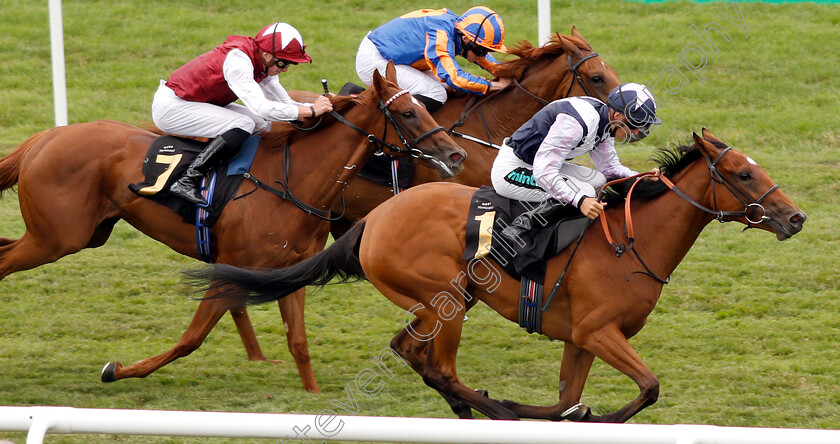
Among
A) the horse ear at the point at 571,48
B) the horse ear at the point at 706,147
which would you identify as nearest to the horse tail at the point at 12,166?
the horse ear at the point at 571,48

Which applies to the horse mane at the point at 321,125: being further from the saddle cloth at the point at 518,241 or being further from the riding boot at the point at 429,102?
the saddle cloth at the point at 518,241

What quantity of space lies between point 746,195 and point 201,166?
104 inches

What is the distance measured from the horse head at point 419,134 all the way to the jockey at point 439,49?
799 mm

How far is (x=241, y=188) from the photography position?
5.40m

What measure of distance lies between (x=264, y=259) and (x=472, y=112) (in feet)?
5.26

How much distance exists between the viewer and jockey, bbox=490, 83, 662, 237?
4.48 metres

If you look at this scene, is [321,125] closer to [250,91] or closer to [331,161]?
[331,161]

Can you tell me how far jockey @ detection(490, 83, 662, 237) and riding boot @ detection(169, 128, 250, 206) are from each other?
1.45 metres

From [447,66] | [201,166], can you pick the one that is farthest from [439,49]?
[201,166]

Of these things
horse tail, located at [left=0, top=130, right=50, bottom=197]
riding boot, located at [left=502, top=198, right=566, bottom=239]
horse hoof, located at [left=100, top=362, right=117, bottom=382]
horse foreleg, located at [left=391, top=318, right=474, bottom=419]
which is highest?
riding boot, located at [left=502, top=198, right=566, bottom=239]

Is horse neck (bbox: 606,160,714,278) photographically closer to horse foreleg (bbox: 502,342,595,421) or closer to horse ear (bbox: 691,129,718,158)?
horse ear (bbox: 691,129,718,158)

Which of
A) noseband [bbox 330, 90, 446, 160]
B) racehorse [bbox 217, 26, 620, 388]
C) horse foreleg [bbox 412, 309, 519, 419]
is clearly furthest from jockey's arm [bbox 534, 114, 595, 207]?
racehorse [bbox 217, 26, 620, 388]

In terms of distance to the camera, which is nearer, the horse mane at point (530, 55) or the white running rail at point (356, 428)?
the white running rail at point (356, 428)

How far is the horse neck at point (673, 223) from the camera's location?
4.52 metres
